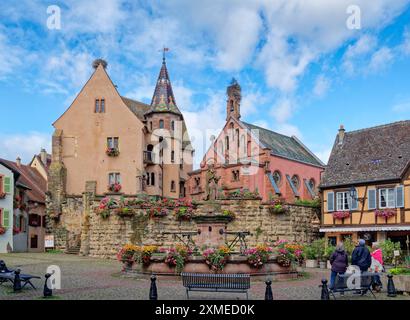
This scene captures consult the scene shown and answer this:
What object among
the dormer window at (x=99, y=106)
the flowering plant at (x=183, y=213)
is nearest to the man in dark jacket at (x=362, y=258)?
the flowering plant at (x=183, y=213)

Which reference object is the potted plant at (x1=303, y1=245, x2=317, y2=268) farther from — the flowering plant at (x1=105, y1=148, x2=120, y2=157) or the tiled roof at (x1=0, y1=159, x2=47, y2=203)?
the tiled roof at (x1=0, y1=159, x2=47, y2=203)

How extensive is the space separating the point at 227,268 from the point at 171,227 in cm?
1369

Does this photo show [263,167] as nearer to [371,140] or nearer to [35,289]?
[371,140]

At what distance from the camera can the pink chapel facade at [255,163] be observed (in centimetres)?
4725

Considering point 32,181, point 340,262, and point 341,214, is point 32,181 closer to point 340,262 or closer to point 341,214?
point 341,214

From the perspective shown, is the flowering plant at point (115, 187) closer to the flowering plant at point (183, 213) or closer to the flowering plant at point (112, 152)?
the flowering plant at point (112, 152)

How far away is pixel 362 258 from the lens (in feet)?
53.4

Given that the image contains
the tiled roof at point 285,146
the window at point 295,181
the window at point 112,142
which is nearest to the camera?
the window at point 112,142

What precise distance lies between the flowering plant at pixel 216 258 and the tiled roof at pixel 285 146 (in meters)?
30.4

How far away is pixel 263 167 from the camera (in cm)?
4725

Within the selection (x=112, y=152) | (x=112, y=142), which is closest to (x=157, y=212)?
(x=112, y=152)
